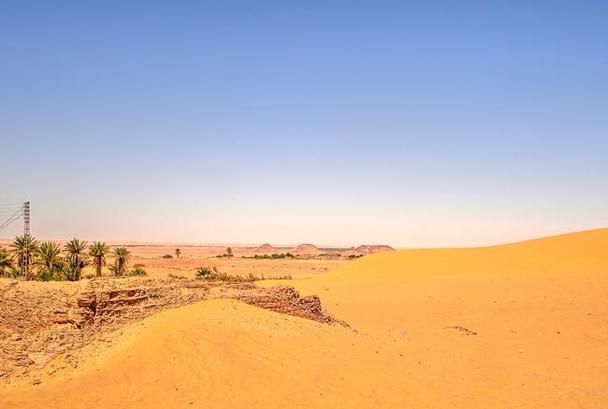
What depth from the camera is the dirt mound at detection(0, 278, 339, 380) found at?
12188 mm

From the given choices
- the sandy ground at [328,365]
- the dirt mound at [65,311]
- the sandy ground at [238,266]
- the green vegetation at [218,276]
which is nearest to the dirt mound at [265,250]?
the sandy ground at [238,266]

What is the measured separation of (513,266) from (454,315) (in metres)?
16.9

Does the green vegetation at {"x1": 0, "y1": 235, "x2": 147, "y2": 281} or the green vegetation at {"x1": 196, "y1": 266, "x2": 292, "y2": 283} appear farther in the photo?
the green vegetation at {"x1": 0, "y1": 235, "x2": 147, "y2": 281}

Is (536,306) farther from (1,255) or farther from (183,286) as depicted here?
(1,255)

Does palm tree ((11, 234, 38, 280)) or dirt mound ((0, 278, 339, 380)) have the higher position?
palm tree ((11, 234, 38, 280))

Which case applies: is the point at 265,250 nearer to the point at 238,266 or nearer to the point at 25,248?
the point at 238,266

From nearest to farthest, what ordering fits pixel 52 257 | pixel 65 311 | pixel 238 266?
1. pixel 65 311
2. pixel 52 257
3. pixel 238 266

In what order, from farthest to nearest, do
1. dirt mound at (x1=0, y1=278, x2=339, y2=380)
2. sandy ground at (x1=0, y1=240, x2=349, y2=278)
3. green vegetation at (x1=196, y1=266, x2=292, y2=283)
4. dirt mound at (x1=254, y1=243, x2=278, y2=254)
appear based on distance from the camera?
1. dirt mound at (x1=254, y1=243, x2=278, y2=254)
2. sandy ground at (x1=0, y1=240, x2=349, y2=278)
3. green vegetation at (x1=196, y1=266, x2=292, y2=283)
4. dirt mound at (x1=0, y1=278, x2=339, y2=380)

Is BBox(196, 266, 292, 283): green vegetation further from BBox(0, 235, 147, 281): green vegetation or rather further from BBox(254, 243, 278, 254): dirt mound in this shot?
BBox(254, 243, 278, 254): dirt mound

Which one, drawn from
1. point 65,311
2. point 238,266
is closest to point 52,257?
point 65,311

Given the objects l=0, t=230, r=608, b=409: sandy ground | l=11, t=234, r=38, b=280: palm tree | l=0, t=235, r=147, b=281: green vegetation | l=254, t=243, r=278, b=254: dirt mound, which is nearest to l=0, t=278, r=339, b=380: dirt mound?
l=0, t=230, r=608, b=409: sandy ground

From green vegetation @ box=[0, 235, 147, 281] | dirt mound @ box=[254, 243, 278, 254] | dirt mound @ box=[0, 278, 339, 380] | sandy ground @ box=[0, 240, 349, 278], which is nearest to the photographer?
dirt mound @ box=[0, 278, 339, 380]

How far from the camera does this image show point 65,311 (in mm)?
12953

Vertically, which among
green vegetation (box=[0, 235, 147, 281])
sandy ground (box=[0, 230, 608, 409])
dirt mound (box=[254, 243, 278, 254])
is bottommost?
sandy ground (box=[0, 230, 608, 409])
